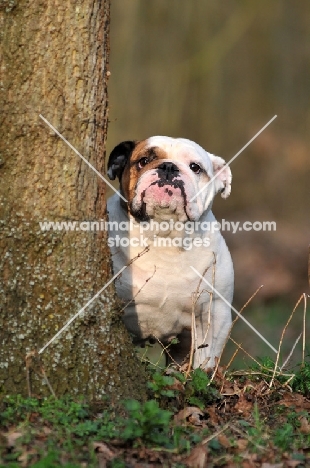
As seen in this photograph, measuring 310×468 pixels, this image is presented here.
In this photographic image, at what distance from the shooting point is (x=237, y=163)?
1490 centimetres

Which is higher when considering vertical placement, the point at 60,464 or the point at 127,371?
the point at 127,371

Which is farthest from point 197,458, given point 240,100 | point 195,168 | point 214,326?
point 240,100

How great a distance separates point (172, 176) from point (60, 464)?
2463 millimetres

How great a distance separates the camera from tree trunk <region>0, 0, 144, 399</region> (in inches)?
156

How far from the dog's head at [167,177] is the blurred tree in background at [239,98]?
257 inches

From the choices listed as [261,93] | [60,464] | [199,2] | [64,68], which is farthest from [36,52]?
[261,93]

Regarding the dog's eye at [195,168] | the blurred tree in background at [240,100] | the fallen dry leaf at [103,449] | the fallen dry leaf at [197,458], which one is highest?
the blurred tree in background at [240,100]

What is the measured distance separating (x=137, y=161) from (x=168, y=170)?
0.41 meters

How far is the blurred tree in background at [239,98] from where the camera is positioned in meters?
13.1

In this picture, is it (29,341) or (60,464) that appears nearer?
(60,464)

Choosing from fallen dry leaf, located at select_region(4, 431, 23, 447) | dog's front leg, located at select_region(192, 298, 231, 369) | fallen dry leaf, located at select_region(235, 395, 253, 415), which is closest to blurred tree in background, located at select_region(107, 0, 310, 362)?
dog's front leg, located at select_region(192, 298, 231, 369)

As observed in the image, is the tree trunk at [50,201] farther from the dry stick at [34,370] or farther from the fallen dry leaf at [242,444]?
the fallen dry leaf at [242,444]

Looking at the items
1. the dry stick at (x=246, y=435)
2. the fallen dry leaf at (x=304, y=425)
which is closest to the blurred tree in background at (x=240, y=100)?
the fallen dry leaf at (x=304, y=425)

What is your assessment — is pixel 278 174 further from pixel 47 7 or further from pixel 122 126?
pixel 47 7
